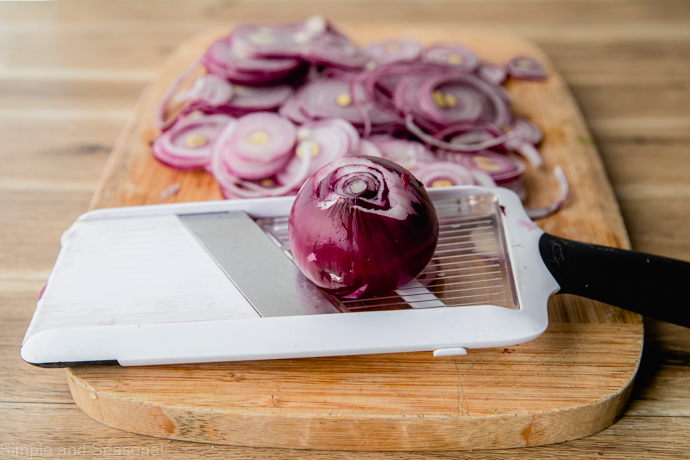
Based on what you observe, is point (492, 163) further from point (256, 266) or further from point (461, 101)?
point (256, 266)

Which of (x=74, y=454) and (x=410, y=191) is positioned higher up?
(x=410, y=191)

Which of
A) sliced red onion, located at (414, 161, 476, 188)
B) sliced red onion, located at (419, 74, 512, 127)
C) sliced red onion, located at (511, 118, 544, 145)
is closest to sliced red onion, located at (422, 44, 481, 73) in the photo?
sliced red onion, located at (419, 74, 512, 127)

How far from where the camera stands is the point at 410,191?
84cm

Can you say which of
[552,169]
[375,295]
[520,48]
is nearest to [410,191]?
[375,295]

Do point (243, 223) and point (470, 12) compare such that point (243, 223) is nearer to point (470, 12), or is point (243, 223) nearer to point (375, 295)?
point (375, 295)

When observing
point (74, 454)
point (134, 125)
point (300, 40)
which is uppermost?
point (300, 40)

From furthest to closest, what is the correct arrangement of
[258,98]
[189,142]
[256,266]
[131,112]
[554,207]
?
1. [131,112]
2. [258,98]
3. [189,142]
4. [554,207]
5. [256,266]

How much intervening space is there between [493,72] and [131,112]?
3.27 ft

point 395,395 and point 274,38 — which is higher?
point 274,38

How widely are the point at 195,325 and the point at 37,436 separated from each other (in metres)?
0.32

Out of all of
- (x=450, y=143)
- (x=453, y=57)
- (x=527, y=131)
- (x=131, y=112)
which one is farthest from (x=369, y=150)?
(x=131, y=112)

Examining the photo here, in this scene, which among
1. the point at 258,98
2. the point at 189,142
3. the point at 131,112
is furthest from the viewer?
the point at 131,112

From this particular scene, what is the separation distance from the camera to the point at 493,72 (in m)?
1.57

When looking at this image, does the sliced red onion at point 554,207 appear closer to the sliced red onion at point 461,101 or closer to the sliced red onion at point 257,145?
the sliced red onion at point 461,101
